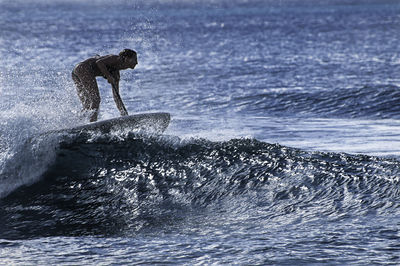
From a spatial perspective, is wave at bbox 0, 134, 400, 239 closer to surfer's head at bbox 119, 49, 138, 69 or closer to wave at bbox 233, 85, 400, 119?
surfer's head at bbox 119, 49, 138, 69

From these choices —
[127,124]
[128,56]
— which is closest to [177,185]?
[127,124]

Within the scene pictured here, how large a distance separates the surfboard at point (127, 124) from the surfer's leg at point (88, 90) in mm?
433

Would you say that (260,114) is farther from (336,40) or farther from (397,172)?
(336,40)

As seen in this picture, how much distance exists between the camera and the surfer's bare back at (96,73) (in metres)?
10.9

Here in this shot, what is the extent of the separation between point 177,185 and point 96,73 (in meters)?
2.67

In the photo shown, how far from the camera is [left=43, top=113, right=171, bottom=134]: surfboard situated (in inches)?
423

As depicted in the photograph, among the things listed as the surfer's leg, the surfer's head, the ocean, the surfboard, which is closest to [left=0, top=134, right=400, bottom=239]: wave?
the ocean

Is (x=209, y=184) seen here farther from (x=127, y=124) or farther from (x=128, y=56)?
(x=128, y=56)

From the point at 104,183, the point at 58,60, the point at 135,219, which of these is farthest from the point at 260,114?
the point at 58,60

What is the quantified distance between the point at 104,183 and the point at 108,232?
1996 millimetres

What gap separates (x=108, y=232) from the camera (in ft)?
Result: 26.2

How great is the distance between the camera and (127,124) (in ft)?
36.2

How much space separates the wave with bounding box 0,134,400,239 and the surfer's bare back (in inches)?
24.1

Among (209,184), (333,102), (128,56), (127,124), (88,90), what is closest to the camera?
(209,184)
